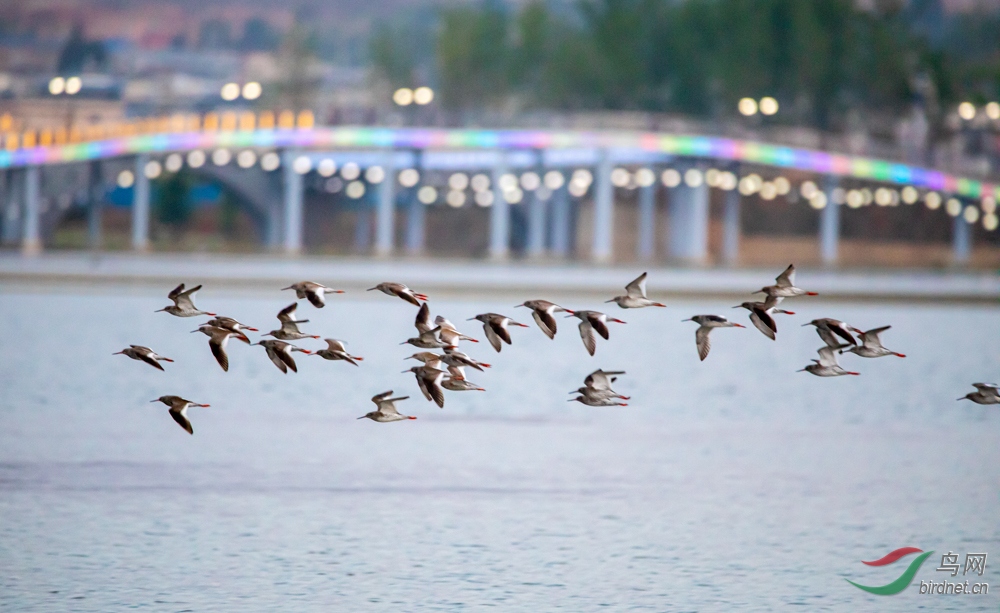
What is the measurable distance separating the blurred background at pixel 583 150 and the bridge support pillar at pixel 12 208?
0.17 metres

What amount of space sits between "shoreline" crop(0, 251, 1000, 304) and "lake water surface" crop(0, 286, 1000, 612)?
19.0 m

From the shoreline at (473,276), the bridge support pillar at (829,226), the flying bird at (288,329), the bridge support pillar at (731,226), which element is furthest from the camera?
the bridge support pillar at (731,226)

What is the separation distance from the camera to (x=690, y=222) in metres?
96.9

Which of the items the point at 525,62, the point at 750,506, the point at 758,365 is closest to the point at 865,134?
the point at 525,62

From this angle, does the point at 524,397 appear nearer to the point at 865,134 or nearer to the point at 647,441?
the point at 647,441

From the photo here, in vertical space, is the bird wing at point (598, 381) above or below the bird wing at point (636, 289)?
below

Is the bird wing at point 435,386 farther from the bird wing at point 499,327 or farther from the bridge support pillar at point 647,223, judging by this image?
the bridge support pillar at point 647,223

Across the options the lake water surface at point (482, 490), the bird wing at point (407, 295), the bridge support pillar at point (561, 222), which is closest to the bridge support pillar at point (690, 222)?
the bridge support pillar at point (561, 222)

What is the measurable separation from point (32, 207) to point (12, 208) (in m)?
6.12

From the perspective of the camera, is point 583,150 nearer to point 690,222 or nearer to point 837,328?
point 690,222

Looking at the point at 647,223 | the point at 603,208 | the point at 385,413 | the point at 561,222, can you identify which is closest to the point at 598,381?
the point at 385,413

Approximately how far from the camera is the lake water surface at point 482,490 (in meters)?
14.1

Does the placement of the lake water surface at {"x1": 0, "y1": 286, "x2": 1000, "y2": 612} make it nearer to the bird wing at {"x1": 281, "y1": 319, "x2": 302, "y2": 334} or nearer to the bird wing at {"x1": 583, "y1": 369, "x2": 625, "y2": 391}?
the bird wing at {"x1": 583, "y1": 369, "x2": 625, "y2": 391}

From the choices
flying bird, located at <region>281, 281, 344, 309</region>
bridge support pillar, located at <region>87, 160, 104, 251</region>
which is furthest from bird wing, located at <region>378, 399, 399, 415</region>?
bridge support pillar, located at <region>87, 160, 104, 251</region>
